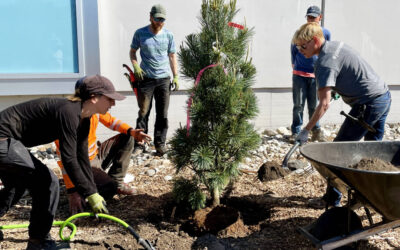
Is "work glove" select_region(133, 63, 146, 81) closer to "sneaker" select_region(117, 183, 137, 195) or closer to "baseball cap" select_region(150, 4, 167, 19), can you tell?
"baseball cap" select_region(150, 4, 167, 19)

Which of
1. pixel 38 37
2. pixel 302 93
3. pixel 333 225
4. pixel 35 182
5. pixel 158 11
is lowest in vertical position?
pixel 333 225

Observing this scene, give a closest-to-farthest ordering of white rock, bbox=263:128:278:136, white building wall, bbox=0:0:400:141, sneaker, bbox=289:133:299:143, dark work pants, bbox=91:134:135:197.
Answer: dark work pants, bbox=91:134:135:197 → white building wall, bbox=0:0:400:141 → sneaker, bbox=289:133:299:143 → white rock, bbox=263:128:278:136

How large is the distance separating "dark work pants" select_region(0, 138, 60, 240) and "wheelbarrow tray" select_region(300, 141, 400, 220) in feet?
5.89

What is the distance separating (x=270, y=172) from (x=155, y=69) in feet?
6.53

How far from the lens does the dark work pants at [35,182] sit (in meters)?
2.85

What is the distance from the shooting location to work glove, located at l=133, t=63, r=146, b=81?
17.4 feet

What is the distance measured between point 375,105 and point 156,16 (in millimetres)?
2824

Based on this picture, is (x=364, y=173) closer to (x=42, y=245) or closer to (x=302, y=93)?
(x=42, y=245)

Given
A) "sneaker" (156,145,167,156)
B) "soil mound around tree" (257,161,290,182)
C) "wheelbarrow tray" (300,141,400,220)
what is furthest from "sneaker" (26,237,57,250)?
"sneaker" (156,145,167,156)

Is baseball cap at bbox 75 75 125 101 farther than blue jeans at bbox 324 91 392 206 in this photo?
No

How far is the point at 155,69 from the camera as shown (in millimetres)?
5418

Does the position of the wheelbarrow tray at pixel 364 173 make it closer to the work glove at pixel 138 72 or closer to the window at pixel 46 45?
the work glove at pixel 138 72

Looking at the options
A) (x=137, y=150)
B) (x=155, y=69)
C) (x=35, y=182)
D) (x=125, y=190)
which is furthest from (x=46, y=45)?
(x=35, y=182)

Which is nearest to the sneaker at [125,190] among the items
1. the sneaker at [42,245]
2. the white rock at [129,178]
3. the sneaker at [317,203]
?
the white rock at [129,178]
